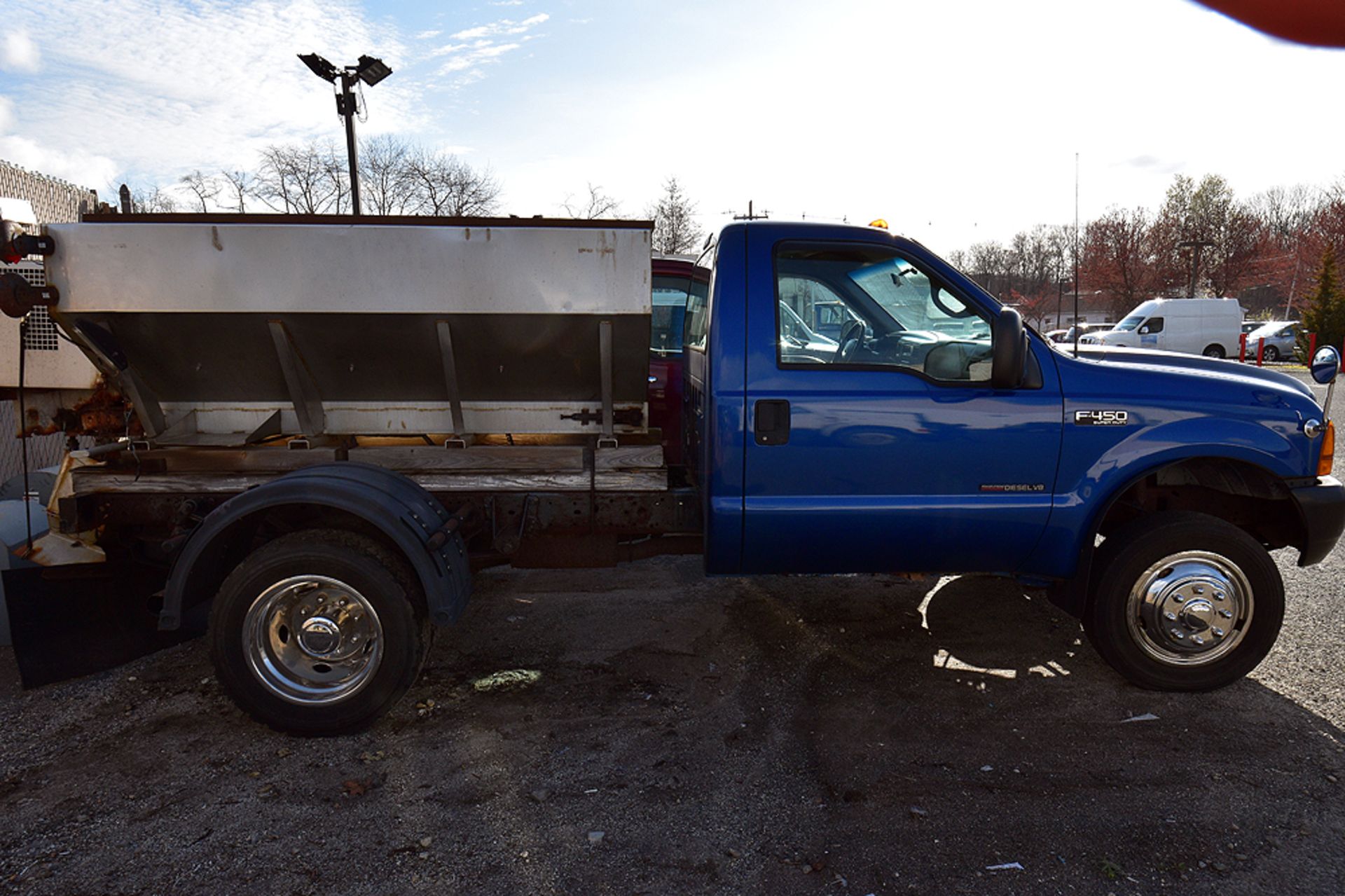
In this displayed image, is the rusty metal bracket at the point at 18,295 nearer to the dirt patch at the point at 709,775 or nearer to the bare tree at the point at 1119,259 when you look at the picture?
the dirt patch at the point at 709,775

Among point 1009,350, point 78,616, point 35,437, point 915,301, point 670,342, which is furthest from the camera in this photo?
point 35,437

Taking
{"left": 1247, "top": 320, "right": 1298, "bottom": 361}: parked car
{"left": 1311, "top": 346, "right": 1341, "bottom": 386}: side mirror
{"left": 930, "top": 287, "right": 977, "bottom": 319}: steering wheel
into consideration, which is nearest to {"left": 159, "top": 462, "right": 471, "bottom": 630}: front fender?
{"left": 930, "top": 287, "right": 977, "bottom": 319}: steering wheel

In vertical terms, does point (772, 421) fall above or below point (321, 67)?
below

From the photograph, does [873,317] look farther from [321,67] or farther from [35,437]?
[321,67]

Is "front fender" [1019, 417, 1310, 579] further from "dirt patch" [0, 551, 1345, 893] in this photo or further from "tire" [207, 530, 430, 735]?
"tire" [207, 530, 430, 735]

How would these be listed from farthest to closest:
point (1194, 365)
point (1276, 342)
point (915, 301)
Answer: point (1276, 342) < point (1194, 365) < point (915, 301)

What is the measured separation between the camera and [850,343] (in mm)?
3842

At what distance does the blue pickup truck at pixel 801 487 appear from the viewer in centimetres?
A: 362

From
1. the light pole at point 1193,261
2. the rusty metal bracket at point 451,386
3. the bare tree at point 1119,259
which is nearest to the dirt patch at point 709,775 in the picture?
the rusty metal bracket at point 451,386

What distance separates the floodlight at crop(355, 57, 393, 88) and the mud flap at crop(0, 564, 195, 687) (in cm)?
1230

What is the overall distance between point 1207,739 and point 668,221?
30.2 m

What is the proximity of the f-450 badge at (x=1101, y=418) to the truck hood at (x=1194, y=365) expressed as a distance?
0.27 m

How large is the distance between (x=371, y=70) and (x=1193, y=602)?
14.5 meters

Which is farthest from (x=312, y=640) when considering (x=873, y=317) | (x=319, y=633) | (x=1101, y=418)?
(x=1101, y=418)
